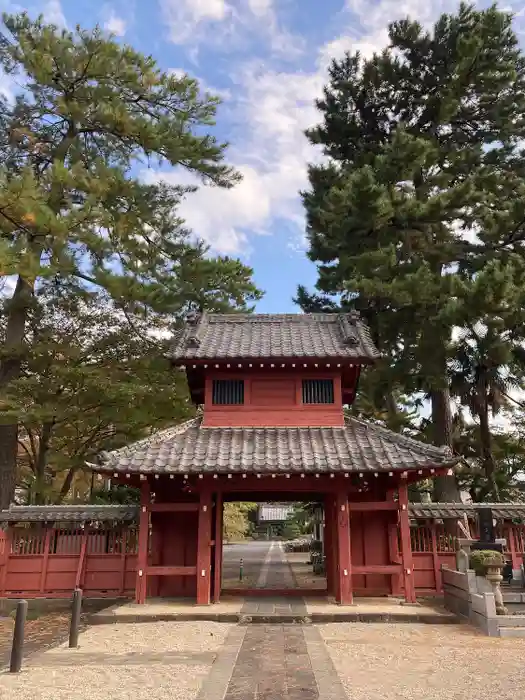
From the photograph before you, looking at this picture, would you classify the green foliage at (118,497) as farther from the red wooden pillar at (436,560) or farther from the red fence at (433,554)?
the red wooden pillar at (436,560)

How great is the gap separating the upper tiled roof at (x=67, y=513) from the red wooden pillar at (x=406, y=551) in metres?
7.30

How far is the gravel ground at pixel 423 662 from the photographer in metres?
6.80

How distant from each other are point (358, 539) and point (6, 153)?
1773 cm

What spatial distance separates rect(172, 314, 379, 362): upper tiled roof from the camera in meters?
14.7

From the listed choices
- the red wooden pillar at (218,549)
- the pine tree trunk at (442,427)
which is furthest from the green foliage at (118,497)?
the pine tree trunk at (442,427)

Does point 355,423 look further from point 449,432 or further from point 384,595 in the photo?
point 449,432

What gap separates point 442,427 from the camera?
20.3m

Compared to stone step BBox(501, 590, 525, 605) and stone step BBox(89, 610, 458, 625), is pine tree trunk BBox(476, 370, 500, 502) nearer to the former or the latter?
stone step BBox(501, 590, 525, 605)

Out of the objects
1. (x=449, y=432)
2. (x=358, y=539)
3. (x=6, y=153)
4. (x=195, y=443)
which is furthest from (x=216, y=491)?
(x=6, y=153)

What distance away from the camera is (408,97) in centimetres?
2320

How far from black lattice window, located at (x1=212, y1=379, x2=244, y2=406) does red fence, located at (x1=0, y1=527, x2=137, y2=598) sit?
455 centimetres

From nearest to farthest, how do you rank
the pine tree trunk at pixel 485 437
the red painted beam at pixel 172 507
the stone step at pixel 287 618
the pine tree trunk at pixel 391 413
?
the stone step at pixel 287 618
the red painted beam at pixel 172 507
the pine tree trunk at pixel 485 437
the pine tree trunk at pixel 391 413

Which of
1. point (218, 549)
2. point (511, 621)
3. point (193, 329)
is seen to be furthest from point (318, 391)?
point (511, 621)

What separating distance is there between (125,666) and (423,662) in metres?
4.50
